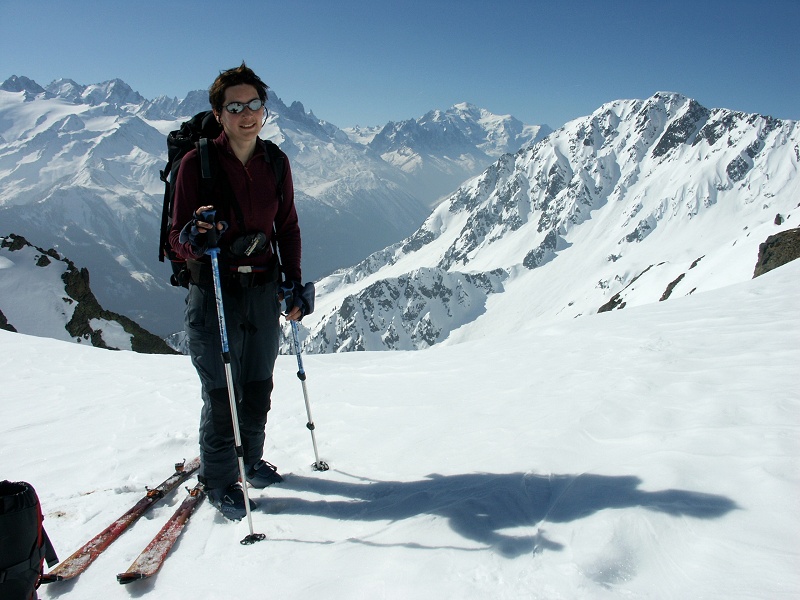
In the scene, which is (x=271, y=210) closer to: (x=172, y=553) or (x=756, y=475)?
(x=172, y=553)

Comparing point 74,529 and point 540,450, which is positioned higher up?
point 540,450

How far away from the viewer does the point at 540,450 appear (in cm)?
431

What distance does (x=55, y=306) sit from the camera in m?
A: 41.3

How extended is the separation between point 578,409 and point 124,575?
3982mm

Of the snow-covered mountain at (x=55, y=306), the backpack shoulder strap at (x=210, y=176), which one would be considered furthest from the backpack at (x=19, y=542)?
the snow-covered mountain at (x=55, y=306)

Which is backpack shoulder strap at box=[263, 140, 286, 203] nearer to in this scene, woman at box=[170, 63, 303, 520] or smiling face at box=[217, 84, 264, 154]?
woman at box=[170, 63, 303, 520]

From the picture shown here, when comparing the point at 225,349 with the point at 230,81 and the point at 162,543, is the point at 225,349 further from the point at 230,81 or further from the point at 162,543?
the point at 230,81

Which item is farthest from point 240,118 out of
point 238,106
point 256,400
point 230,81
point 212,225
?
point 256,400

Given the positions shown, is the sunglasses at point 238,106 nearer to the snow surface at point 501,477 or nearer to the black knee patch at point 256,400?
the black knee patch at point 256,400

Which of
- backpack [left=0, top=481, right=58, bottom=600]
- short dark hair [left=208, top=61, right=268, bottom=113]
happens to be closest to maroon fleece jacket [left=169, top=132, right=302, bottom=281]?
short dark hair [left=208, top=61, right=268, bottom=113]

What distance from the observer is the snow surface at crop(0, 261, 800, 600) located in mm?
2811

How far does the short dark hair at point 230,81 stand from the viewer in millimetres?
3965

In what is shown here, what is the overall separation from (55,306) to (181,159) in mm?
45635

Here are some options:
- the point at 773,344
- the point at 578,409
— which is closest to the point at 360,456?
the point at 578,409
